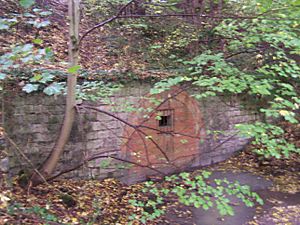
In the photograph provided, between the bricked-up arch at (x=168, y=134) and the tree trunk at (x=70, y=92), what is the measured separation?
160cm

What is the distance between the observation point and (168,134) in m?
6.27

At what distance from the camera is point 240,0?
7.82 meters

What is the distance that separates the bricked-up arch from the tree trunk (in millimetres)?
Result: 1596

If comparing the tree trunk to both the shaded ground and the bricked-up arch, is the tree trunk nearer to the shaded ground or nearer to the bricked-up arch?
the bricked-up arch

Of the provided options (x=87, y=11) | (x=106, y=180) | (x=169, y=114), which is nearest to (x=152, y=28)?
(x=87, y=11)

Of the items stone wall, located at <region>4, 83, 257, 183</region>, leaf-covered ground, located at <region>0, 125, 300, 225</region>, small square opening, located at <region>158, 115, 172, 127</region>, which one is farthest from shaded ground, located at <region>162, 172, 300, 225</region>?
small square opening, located at <region>158, 115, 172, 127</region>

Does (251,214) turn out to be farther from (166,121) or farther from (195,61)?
(195,61)

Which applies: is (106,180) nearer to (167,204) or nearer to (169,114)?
(167,204)

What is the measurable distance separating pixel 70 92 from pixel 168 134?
8.43ft

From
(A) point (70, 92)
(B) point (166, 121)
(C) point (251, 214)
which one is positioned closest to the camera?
(A) point (70, 92)

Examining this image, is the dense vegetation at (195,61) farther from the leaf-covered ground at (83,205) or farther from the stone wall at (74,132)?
the stone wall at (74,132)

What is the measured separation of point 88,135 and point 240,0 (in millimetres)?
4992

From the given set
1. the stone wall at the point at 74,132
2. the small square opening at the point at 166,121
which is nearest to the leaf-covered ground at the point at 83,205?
the stone wall at the point at 74,132

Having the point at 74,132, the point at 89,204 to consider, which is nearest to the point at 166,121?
the point at 74,132
